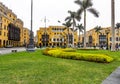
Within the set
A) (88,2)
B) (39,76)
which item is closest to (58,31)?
(88,2)

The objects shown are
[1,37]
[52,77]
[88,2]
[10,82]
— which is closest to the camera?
[10,82]

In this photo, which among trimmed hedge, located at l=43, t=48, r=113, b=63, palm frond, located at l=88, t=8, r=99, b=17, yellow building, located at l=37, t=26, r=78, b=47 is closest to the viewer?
trimmed hedge, located at l=43, t=48, r=113, b=63

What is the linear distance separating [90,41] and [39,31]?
105 feet

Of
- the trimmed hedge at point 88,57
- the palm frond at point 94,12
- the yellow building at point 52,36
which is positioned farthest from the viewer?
the yellow building at point 52,36

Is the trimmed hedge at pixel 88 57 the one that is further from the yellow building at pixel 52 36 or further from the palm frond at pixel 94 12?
the yellow building at pixel 52 36

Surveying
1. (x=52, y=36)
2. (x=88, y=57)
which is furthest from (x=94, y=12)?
(x=52, y=36)

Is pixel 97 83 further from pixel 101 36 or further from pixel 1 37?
pixel 101 36

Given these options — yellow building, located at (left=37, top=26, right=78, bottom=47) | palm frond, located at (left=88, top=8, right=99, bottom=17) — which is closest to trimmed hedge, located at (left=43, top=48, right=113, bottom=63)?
palm frond, located at (left=88, top=8, right=99, bottom=17)

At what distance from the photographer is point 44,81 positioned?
10.1 m

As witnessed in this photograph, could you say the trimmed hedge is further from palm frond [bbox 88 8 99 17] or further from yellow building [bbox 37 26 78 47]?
yellow building [bbox 37 26 78 47]

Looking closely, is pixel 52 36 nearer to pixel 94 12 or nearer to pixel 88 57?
pixel 94 12

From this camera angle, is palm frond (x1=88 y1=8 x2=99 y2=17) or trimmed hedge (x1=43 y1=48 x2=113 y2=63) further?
palm frond (x1=88 y1=8 x2=99 y2=17)

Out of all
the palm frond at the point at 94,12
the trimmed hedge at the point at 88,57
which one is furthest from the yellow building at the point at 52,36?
the trimmed hedge at the point at 88,57

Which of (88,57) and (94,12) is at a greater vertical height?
(94,12)
